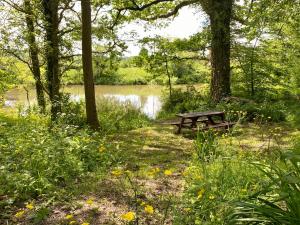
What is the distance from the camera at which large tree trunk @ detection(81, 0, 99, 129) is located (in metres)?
8.17

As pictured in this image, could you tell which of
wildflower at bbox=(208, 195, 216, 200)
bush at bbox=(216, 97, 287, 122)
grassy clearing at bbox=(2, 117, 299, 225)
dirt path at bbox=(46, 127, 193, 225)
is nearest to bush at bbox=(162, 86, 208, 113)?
bush at bbox=(216, 97, 287, 122)

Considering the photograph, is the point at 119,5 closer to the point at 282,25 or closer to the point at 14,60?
the point at 14,60

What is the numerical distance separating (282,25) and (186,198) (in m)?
9.88

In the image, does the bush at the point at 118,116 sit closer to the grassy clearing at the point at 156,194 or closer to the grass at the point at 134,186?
the grass at the point at 134,186

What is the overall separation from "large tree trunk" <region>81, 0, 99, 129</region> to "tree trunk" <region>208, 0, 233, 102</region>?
4.56 meters

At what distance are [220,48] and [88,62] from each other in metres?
4.90

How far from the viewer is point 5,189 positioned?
13.1 ft

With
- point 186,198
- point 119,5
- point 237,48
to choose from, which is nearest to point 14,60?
point 119,5

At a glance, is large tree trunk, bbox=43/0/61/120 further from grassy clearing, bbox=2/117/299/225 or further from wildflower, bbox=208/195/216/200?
wildflower, bbox=208/195/216/200

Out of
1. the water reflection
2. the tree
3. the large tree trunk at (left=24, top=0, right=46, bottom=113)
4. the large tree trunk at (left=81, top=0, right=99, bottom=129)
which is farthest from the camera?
the water reflection

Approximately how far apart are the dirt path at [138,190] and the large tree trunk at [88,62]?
177 centimetres

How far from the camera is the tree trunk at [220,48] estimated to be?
11578 millimetres

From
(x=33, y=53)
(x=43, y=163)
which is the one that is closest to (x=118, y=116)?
(x=33, y=53)

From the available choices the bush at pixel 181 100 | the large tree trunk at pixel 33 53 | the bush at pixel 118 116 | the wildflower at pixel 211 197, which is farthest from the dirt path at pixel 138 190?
the bush at pixel 181 100
